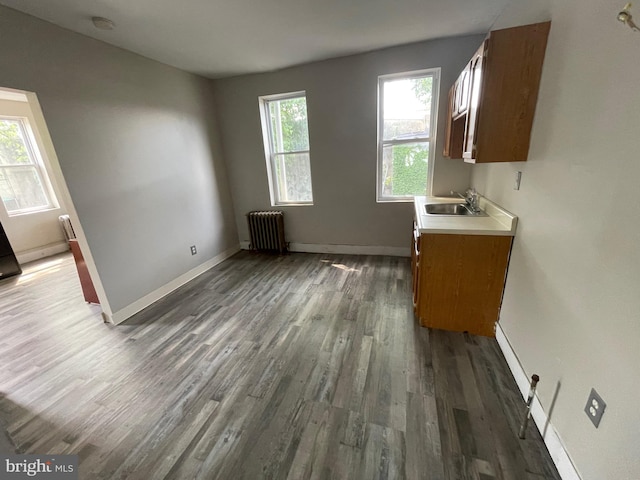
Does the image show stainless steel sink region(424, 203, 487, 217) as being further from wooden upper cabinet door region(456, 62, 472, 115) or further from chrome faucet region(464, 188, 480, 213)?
wooden upper cabinet door region(456, 62, 472, 115)

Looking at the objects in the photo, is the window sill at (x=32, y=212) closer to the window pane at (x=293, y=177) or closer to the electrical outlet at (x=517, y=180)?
the window pane at (x=293, y=177)

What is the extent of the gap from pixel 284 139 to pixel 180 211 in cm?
184

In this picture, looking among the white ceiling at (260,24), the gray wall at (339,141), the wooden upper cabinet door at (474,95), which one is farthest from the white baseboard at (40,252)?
the wooden upper cabinet door at (474,95)

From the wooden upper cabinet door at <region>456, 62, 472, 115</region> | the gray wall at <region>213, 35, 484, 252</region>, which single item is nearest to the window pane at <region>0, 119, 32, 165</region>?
the gray wall at <region>213, 35, 484, 252</region>

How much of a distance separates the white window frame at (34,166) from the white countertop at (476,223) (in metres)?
6.59

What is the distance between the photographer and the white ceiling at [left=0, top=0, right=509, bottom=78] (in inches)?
76.7

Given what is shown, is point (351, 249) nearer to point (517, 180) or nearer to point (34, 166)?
point (517, 180)

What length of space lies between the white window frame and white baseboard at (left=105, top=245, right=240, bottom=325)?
3.68 m

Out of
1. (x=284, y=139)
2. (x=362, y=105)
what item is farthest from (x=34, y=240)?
(x=362, y=105)

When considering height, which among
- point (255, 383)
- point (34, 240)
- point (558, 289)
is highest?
point (558, 289)

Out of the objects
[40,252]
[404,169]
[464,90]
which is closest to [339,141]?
[404,169]

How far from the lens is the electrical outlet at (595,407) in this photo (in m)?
1.00

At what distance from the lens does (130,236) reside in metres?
2.76

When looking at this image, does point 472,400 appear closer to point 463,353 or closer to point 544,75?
point 463,353
